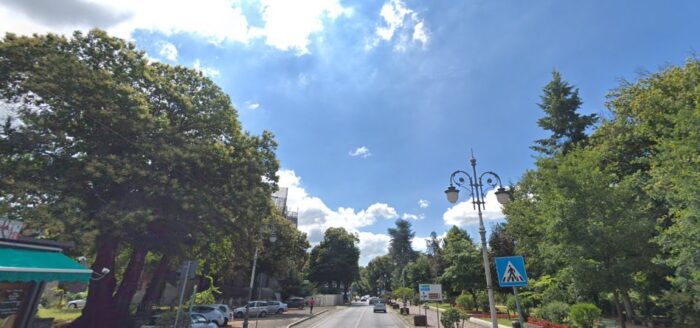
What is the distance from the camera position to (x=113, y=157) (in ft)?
49.9

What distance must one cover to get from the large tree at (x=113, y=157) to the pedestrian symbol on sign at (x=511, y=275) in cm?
1349

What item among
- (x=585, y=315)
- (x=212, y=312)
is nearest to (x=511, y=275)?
(x=585, y=315)

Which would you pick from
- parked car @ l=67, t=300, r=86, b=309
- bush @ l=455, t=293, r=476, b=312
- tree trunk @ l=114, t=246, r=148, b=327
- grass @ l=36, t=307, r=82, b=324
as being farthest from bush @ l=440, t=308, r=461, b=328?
parked car @ l=67, t=300, r=86, b=309

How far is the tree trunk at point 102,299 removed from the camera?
1780cm

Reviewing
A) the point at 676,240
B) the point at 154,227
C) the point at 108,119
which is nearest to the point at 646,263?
the point at 676,240

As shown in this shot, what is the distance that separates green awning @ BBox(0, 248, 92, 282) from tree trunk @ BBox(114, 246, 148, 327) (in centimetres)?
892

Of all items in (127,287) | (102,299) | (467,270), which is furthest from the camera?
(467,270)

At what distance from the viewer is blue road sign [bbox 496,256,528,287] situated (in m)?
9.30

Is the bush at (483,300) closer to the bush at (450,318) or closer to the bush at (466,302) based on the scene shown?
the bush at (466,302)

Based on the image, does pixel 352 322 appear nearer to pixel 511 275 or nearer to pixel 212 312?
pixel 212 312

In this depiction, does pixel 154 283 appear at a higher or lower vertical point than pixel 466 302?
higher

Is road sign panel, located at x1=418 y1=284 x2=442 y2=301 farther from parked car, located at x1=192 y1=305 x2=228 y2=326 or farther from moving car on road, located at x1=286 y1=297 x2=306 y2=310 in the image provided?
moving car on road, located at x1=286 y1=297 x2=306 y2=310

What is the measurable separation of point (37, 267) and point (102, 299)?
36.4 ft

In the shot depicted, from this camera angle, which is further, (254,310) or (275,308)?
(275,308)
